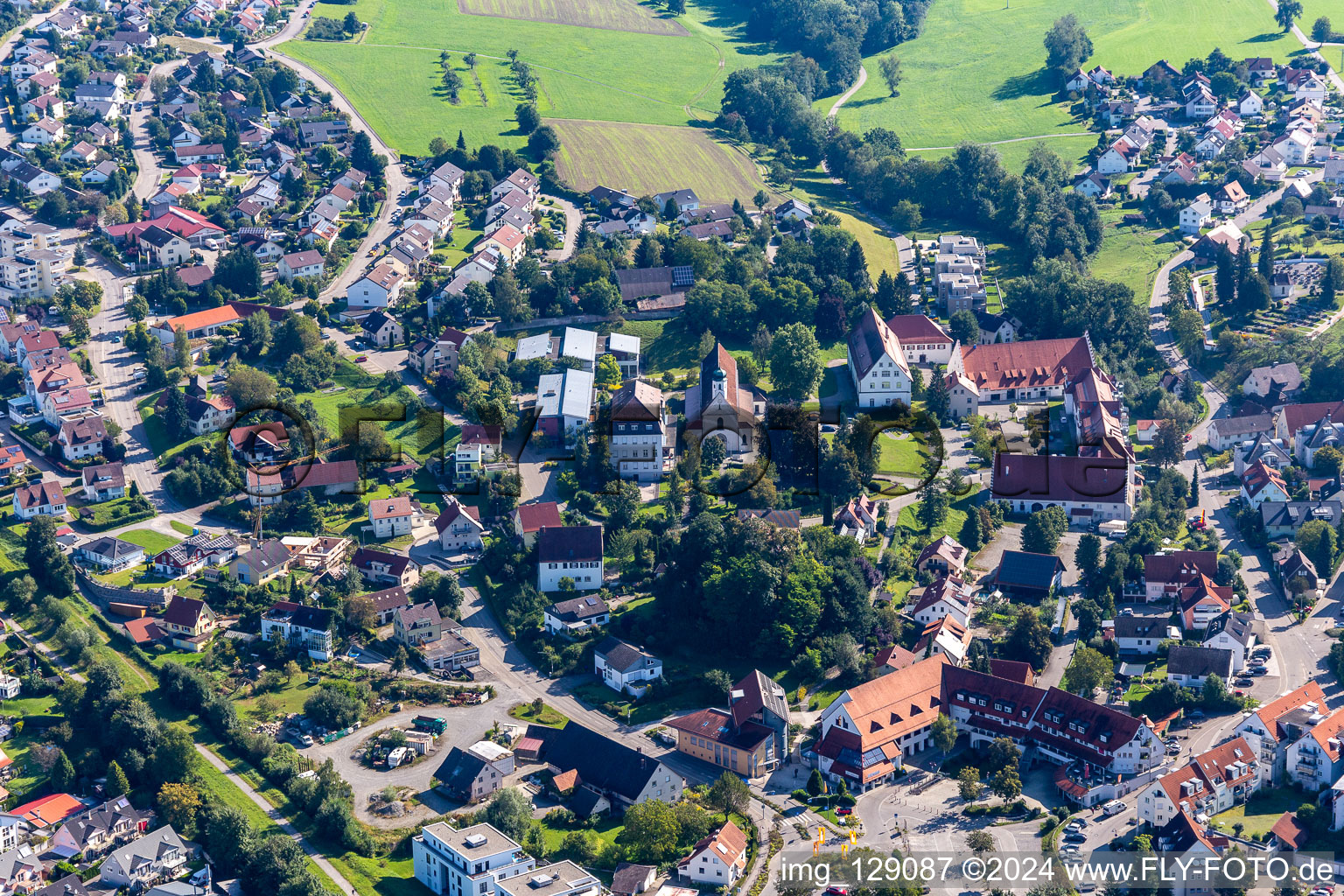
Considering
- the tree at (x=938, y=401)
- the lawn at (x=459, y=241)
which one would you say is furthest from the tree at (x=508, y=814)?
the lawn at (x=459, y=241)

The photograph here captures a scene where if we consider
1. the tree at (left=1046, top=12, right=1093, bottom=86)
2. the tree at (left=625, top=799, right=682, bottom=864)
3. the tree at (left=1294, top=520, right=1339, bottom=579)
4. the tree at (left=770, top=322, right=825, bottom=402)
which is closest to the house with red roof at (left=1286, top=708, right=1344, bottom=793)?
the tree at (left=1294, top=520, right=1339, bottom=579)

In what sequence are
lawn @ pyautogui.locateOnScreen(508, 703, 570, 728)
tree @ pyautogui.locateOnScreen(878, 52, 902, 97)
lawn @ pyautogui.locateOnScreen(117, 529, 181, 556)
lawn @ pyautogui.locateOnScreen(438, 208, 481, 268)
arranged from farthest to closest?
tree @ pyautogui.locateOnScreen(878, 52, 902, 97) < lawn @ pyautogui.locateOnScreen(438, 208, 481, 268) < lawn @ pyautogui.locateOnScreen(117, 529, 181, 556) < lawn @ pyautogui.locateOnScreen(508, 703, 570, 728)

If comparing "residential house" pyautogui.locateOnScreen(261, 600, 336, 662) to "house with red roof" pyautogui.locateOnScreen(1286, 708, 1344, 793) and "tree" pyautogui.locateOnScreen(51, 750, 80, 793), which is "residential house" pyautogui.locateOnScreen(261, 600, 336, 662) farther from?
"house with red roof" pyautogui.locateOnScreen(1286, 708, 1344, 793)

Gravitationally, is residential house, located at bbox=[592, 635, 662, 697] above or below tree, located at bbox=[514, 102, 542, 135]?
below

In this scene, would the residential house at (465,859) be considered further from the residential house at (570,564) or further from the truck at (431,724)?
the residential house at (570,564)

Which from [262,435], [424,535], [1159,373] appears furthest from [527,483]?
[1159,373]

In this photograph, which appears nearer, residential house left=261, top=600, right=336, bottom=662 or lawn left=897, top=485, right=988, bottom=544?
residential house left=261, top=600, right=336, bottom=662

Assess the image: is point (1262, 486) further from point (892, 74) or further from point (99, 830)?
point (892, 74)
